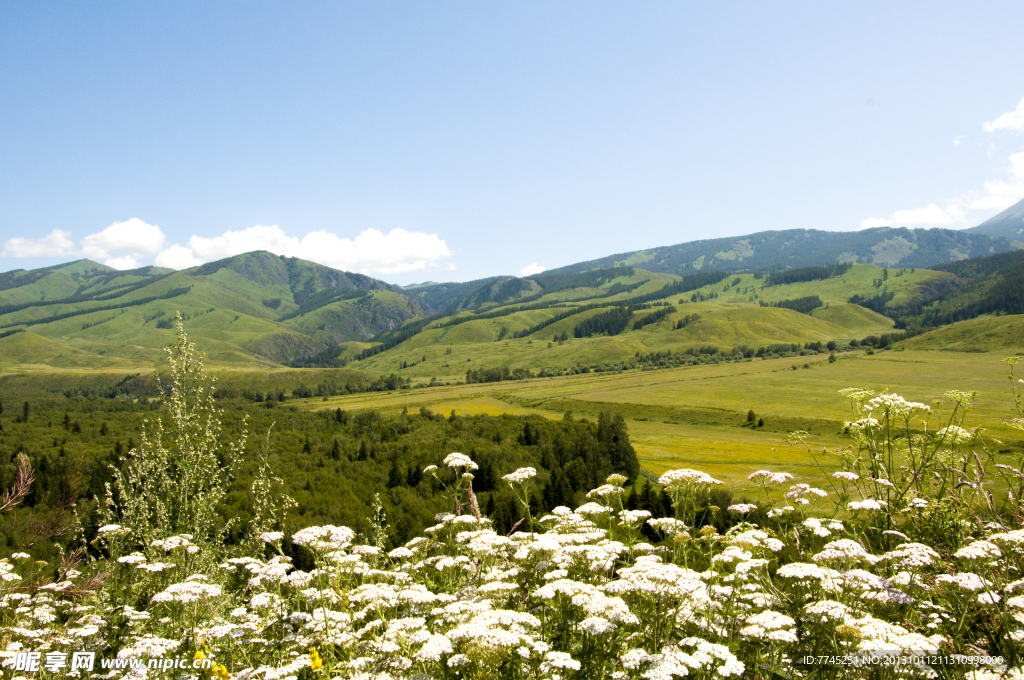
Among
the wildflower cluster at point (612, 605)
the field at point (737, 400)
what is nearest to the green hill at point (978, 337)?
the field at point (737, 400)

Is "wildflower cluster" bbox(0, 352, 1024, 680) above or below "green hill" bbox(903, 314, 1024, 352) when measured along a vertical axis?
above

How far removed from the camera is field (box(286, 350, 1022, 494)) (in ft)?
196

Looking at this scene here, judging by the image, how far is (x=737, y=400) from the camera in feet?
326

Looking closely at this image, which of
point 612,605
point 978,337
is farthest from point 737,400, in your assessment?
point 978,337

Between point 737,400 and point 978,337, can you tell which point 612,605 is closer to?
point 737,400

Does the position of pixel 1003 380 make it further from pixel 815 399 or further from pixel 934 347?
pixel 934 347

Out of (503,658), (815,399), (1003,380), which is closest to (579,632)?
(503,658)

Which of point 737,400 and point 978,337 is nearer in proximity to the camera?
point 737,400

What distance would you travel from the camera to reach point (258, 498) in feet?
28.4

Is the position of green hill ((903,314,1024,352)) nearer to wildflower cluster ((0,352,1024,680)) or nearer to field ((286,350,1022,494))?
field ((286,350,1022,494))

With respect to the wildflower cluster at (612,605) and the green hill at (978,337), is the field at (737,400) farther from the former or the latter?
the wildflower cluster at (612,605)

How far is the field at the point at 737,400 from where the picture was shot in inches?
2353

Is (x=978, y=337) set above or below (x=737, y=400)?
above

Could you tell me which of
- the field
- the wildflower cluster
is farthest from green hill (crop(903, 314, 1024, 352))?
the wildflower cluster
